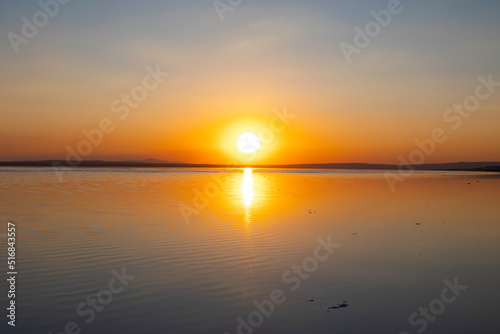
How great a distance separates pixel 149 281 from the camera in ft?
30.5

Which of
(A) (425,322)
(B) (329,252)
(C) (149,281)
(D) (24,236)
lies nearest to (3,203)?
(D) (24,236)

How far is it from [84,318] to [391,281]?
6865 millimetres

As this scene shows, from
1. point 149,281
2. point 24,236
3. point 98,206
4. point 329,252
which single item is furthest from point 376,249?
point 98,206

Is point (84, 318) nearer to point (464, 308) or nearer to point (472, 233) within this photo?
point (464, 308)

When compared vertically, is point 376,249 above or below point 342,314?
above

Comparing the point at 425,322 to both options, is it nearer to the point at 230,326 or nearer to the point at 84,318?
the point at 230,326

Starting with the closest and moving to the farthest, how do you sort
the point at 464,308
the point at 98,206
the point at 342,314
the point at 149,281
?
the point at 342,314
the point at 464,308
the point at 149,281
the point at 98,206

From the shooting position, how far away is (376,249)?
13.1m

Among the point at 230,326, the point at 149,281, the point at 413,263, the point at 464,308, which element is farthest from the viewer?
the point at 413,263

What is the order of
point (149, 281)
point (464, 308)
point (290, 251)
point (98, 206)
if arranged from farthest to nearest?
point (98, 206) < point (290, 251) < point (149, 281) < point (464, 308)

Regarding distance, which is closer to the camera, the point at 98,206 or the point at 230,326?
the point at 230,326

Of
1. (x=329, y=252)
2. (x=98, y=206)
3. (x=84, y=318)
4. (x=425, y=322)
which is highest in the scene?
(x=98, y=206)

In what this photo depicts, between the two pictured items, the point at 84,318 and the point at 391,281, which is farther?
the point at 391,281

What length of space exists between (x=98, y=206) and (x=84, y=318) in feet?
54.9
